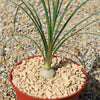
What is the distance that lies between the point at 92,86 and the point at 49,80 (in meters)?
0.71

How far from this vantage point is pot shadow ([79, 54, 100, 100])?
203 cm

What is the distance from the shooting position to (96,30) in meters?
2.71

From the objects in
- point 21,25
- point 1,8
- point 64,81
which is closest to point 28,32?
point 21,25

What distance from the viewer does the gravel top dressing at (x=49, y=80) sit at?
145 centimetres

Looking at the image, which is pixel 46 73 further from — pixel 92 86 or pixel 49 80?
pixel 92 86

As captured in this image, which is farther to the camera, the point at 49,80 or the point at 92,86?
the point at 92,86

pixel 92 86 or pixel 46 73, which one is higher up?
pixel 46 73

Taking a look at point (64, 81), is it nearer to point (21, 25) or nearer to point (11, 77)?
point (11, 77)

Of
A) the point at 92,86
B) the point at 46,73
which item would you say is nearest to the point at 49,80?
the point at 46,73

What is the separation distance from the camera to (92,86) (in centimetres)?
211

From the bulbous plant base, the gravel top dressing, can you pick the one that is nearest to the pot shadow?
the gravel top dressing

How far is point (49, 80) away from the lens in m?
1.57

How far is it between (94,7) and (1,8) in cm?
136

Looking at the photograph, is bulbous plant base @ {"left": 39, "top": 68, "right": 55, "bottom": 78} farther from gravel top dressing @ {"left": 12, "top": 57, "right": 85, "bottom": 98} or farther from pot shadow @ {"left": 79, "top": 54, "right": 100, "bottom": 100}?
pot shadow @ {"left": 79, "top": 54, "right": 100, "bottom": 100}
